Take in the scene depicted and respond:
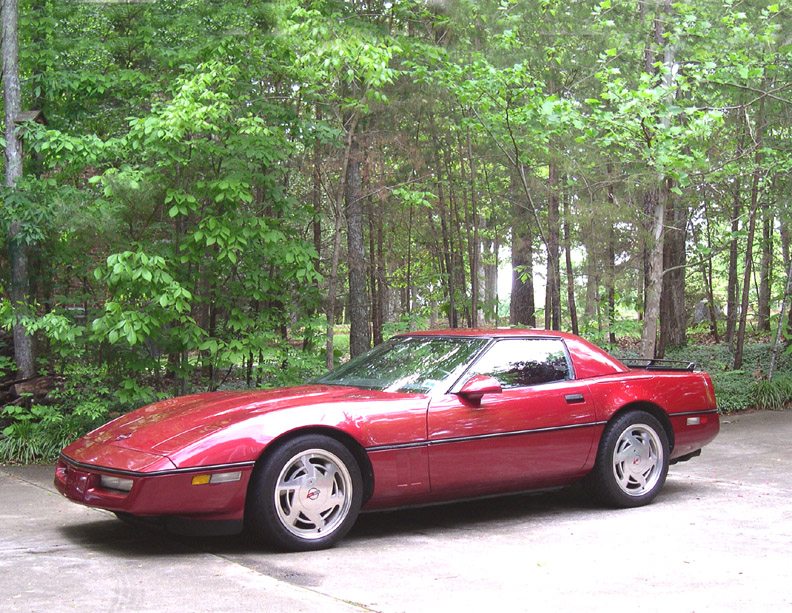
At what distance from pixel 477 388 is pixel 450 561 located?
3.91 ft

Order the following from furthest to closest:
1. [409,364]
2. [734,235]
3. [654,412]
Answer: [734,235], [654,412], [409,364]

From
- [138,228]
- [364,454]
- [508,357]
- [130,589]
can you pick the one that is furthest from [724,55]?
[130,589]

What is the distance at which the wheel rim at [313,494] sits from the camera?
5.19 meters

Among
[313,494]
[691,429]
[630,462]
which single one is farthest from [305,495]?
[691,429]

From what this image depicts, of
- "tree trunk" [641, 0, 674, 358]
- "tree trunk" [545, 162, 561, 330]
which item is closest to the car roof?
"tree trunk" [641, 0, 674, 358]

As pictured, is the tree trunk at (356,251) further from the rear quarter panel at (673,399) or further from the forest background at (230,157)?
the rear quarter panel at (673,399)

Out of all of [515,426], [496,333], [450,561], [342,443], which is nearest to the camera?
[450,561]

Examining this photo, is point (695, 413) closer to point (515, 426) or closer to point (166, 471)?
point (515, 426)

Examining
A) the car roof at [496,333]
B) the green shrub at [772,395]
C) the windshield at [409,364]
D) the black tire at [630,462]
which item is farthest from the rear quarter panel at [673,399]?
the green shrub at [772,395]

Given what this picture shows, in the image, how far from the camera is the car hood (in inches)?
203

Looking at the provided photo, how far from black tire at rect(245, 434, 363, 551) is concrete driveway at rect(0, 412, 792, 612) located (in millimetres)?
128

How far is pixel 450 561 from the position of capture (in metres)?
5.05

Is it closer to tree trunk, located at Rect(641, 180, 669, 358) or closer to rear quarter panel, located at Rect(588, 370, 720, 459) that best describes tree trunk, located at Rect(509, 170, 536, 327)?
tree trunk, located at Rect(641, 180, 669, 358)

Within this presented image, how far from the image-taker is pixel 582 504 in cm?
684
